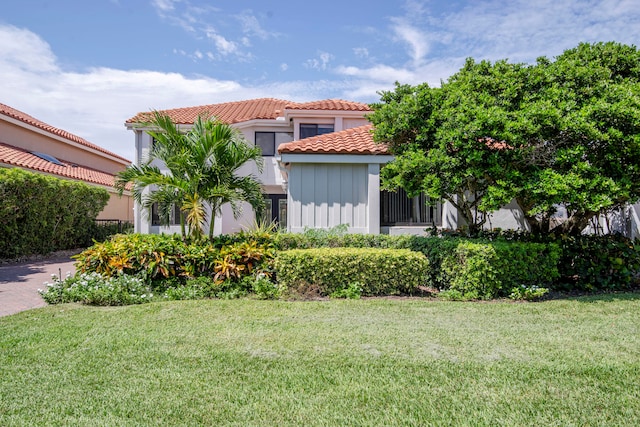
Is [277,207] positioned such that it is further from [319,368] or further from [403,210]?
[319,368]

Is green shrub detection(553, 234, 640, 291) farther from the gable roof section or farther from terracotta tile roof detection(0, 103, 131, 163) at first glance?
terracotta tile roof detection(0, 103, 131, 163)

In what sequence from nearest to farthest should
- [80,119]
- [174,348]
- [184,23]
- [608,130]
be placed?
1. [174,348]
2. [608,130]
3. [184,23]
4. [80,119]

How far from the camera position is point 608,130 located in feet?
23.7

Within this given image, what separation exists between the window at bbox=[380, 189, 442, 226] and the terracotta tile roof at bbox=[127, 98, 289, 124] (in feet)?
28.5

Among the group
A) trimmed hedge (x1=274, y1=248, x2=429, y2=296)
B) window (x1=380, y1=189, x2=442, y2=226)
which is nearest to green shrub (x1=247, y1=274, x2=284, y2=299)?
trimmed hedge (x1=274, y1=248, x2=429, y2=296)

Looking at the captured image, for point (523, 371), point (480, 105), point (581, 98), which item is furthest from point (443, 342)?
point (581, 98)

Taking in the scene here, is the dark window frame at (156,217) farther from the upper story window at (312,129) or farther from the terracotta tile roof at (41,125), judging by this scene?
the terracotta tile roof at (41,125)

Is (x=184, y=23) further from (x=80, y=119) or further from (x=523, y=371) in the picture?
(x=80, y=119)

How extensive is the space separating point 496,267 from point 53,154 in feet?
83.1

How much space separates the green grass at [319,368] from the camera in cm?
343

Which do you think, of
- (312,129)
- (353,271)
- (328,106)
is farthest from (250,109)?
(353,271)

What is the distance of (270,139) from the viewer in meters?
19.1

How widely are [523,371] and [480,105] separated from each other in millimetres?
5337

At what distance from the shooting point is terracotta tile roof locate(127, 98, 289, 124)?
755 inches
